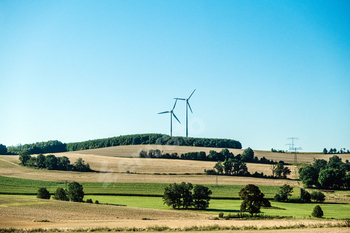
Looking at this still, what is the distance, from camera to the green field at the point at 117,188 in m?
82.2

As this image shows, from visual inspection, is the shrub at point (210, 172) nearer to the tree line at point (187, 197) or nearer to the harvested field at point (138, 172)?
the harvested field at point (138, 172)

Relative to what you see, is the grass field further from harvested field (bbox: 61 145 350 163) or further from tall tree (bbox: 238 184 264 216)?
harvested field (bbox: 61 145 350 163)

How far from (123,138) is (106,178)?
61.2m

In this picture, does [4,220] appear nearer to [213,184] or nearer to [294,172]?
[213,184]

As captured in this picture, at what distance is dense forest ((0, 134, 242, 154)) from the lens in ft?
483

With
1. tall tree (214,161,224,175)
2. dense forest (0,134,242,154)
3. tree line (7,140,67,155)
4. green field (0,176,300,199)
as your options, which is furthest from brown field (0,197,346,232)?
tree line (7,140,67,155)

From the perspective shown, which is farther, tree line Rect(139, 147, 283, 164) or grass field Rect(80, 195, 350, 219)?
tree line Rect(139, 147, 283, 164)

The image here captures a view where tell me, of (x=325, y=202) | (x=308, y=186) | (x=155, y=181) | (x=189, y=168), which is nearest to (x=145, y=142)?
(x=189, y=168)

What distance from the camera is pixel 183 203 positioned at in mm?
71250

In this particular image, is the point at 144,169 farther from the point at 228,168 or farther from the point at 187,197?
the point at 187,197

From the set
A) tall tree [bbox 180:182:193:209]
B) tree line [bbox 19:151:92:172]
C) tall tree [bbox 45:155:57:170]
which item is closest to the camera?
tall tree [bbox 180:182:193:209]

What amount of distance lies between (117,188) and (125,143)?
71.4 meters

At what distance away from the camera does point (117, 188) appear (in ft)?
287

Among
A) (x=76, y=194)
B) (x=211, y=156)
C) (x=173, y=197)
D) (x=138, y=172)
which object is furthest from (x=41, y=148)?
(x=173, y=197)
